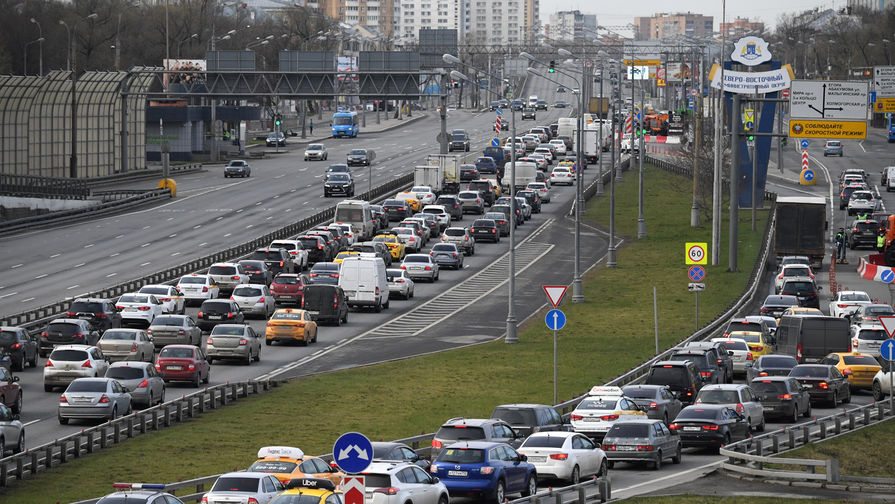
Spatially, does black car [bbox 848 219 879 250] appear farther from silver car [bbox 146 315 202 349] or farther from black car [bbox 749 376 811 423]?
black car [bbox 749 376 811 423]

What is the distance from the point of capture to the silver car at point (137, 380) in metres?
37.7

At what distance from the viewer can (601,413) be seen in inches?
1335

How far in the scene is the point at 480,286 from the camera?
2630 inches

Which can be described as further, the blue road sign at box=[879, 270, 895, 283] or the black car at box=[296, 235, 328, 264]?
the black car at box=[296, 235, 328, 264]

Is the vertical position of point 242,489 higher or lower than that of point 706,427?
higher

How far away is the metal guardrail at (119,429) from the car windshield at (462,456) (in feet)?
27.6

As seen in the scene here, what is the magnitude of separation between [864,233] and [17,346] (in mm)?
49792

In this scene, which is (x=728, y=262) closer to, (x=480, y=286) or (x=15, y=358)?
(x=480, y=286)

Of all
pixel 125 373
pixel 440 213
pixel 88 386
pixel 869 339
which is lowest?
pixel 440 213

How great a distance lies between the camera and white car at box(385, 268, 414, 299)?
203ft

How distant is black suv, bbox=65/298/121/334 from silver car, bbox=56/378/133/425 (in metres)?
14.2

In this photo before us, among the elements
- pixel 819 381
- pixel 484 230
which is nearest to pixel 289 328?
pixel 819 381

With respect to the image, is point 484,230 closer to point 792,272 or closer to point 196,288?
point 792,272

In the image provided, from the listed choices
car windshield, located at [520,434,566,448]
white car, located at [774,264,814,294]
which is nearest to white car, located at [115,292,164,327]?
car windshield, located at [520,434,566,448]
